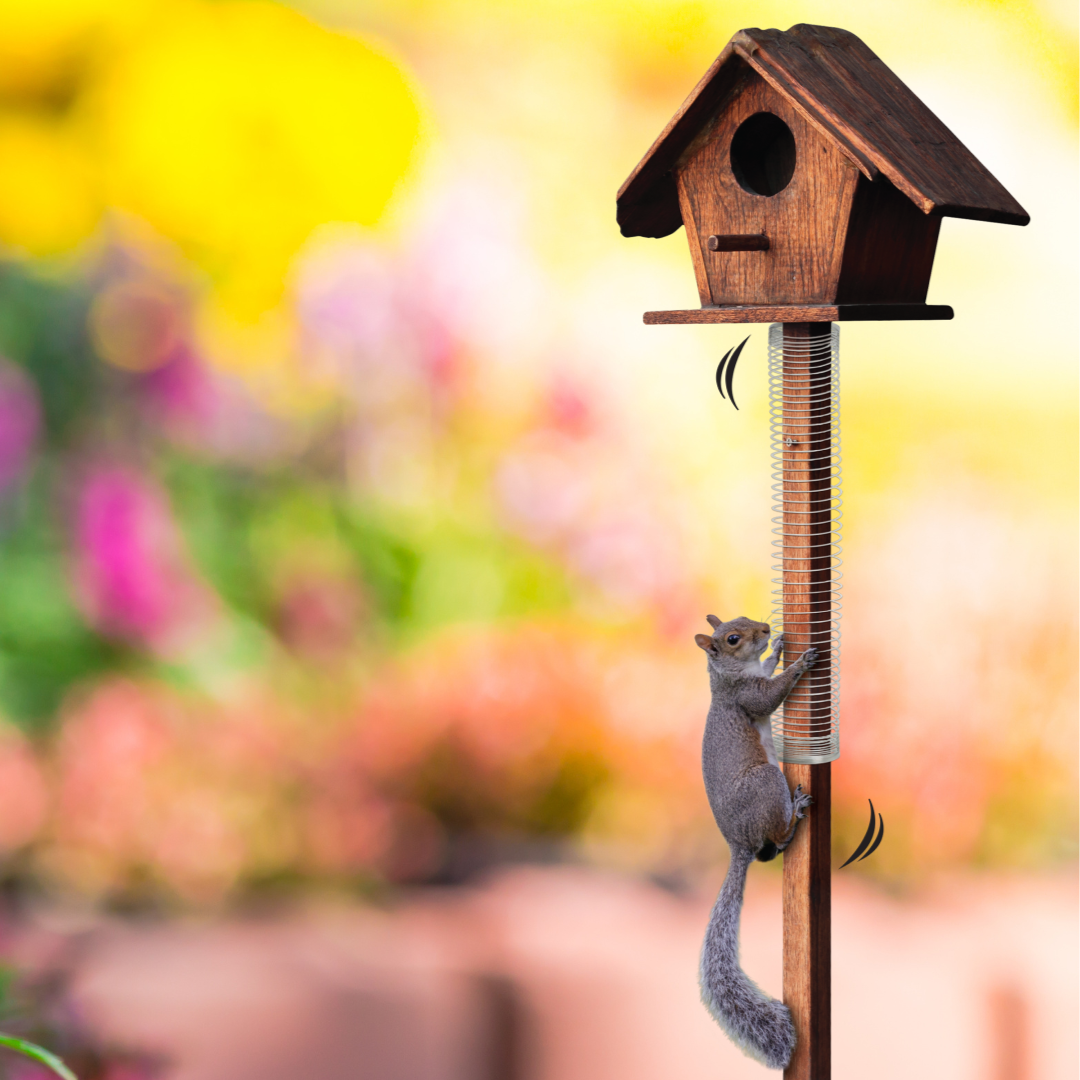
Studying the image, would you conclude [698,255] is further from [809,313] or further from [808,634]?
[808,634]

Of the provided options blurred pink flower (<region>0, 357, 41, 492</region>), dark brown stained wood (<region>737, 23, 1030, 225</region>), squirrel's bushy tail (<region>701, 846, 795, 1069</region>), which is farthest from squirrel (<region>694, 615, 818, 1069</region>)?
blurred pink flower (<region>0, 357, 41, 492</region>)

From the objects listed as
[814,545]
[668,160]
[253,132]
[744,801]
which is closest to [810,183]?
[668,160]

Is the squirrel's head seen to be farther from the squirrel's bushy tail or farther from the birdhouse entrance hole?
the birdhouse entrance hole

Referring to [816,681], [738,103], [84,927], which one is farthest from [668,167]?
[84,927]

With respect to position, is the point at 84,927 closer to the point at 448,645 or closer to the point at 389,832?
the point at 389,832

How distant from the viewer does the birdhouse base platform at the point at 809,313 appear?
123 cm

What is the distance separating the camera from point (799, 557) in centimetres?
131

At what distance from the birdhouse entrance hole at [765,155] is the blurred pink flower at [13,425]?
158 centimetres

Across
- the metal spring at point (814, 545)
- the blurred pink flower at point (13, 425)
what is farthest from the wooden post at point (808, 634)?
the blurred pink flower at point (13, 425)

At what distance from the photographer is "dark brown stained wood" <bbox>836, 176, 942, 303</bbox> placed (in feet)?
4.02

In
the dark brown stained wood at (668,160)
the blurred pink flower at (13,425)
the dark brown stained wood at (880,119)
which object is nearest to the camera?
the dark brown stained wood at (880,119)

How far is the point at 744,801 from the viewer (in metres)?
1.28

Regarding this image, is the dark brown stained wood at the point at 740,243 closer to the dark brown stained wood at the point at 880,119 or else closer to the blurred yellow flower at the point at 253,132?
the dark brown stained wood at the point at 880,119

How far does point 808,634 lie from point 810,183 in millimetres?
445
